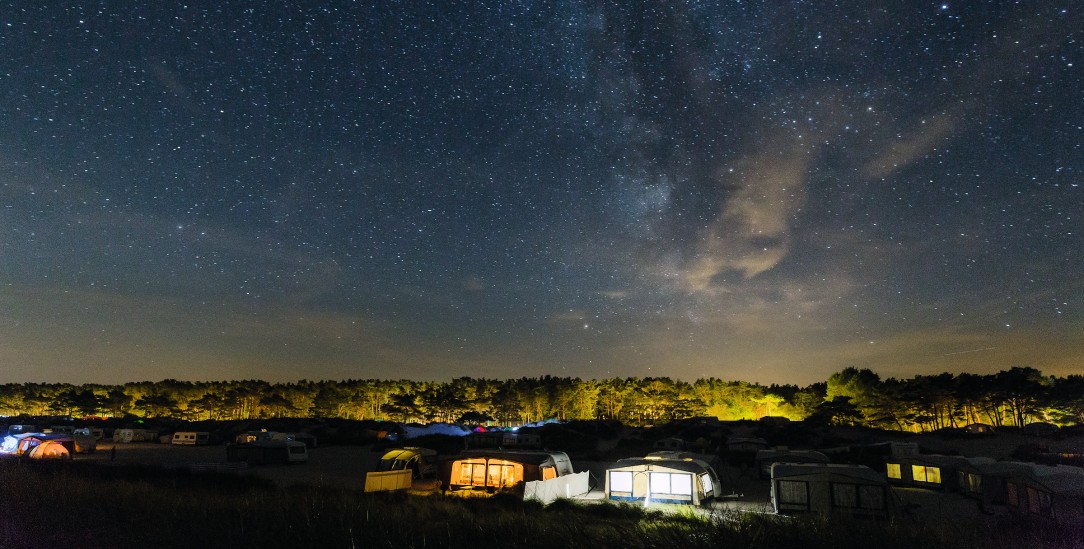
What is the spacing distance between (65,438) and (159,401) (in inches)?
3206

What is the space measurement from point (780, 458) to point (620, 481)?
42.2ft

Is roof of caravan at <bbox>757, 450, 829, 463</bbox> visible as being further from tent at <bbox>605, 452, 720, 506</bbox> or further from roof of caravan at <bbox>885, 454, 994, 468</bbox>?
tent at <bbox>605, 452, 720, 506</bbox>

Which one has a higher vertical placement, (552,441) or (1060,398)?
(1060,398)

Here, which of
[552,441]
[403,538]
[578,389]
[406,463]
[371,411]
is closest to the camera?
[403,538]

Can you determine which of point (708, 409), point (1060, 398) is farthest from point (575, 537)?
point (708, 409)

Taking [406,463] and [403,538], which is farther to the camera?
[406,463]

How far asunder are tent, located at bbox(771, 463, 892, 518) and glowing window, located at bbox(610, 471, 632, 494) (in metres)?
5.38

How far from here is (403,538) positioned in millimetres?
9062

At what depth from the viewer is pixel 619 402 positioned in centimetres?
11631

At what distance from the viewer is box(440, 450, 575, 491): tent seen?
82.3ft

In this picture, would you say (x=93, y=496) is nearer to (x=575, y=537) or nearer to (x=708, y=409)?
(x=575, y=537)

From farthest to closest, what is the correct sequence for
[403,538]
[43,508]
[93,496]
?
1. [93,496]
2. [43,508]
3. [403,538]

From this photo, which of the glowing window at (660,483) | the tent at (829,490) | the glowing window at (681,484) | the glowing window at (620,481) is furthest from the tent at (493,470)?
the tent at (829,490)

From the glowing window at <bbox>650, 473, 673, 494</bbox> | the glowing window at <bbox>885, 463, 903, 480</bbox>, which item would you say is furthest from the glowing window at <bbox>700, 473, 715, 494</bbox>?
the glowing window at <bbox>885, 463, 903, 480</bbox>
